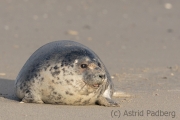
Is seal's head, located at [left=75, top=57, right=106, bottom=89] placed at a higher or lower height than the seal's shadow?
higher

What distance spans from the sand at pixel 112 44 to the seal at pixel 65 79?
10 cm

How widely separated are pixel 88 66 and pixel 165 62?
12.7 ft

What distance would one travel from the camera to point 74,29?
13.1 m

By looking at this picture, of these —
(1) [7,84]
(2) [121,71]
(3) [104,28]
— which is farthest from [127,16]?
(1) [7,84]

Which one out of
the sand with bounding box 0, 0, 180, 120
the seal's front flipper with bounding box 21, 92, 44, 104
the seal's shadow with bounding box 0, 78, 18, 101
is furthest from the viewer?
the seal's shadow with bounding box 0, 78, 18, 101

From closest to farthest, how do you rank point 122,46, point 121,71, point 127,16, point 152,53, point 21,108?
1. point 21,108
2. point 121,71
3. point 152,53
4. point 122,46
5. point 127,16

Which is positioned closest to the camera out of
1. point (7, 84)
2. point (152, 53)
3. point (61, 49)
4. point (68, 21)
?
point (61, 49)

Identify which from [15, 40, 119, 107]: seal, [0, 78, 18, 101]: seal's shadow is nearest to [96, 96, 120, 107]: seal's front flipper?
[15, 40, 119, 107]: seal

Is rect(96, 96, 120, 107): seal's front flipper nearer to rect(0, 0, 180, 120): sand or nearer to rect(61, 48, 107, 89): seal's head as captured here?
rect(0, 0, 180, 120): sand

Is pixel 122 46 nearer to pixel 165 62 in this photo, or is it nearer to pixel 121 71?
pixel 165 62

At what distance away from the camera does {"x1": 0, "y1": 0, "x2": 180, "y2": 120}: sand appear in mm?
5543

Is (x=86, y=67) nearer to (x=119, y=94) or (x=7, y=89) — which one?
(x=119, y=94)

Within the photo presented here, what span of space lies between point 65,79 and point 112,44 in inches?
231

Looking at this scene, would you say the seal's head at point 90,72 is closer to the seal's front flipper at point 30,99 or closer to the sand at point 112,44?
the sand at point 112,44
